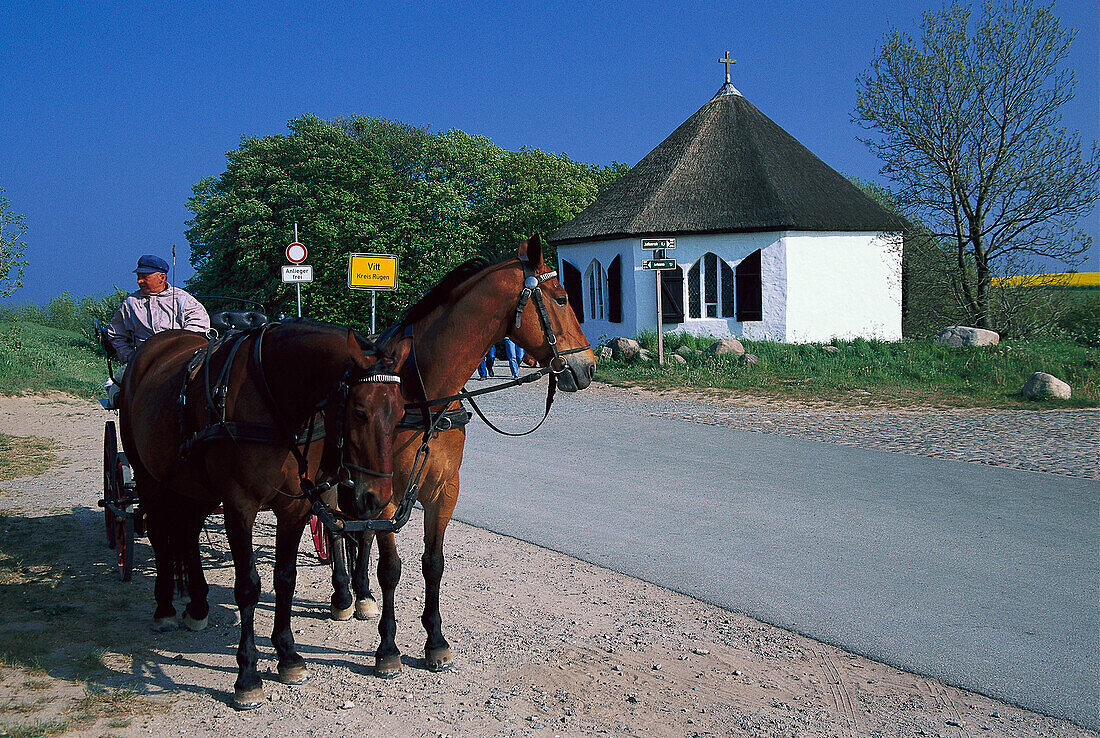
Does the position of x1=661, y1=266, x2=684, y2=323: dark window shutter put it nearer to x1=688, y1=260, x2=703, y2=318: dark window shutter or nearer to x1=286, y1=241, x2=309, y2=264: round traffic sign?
x1=688, y1=260, x2=703, y2=318: dark window shutter

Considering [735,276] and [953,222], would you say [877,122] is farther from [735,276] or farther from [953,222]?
[735,276]

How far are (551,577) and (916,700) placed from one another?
8.88ft

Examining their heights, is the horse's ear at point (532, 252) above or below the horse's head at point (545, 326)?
above

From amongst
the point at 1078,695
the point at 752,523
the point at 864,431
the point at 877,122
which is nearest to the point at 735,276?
the point at 877,122

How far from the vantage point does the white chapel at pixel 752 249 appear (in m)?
22.7

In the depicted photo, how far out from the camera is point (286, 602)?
4418 mm

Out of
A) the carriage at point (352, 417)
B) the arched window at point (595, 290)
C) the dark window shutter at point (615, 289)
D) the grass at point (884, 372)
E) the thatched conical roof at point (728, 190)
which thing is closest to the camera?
the carriage at point (352, 417)

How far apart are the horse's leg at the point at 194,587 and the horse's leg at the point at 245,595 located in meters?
1.00

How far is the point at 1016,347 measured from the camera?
62.1ft

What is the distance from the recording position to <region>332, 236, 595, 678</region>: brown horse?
441 centimetres

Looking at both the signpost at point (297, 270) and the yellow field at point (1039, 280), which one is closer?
the signpost at point (297, 270)

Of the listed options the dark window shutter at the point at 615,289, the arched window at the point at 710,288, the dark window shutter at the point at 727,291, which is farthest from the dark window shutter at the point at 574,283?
the dark window shutter at the point at 727,291

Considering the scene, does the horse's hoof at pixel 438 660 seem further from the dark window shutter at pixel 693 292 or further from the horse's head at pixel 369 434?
the dark window shutter at pixel 693 292

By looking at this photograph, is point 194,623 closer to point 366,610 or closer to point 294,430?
point 366,610
